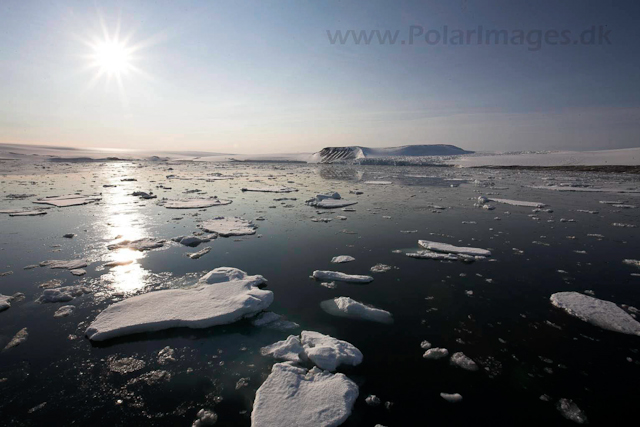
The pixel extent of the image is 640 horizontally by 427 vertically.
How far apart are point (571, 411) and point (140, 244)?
22.0 ft

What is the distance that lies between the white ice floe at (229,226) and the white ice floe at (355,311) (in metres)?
3.72

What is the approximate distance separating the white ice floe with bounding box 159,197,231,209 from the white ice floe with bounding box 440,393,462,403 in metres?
9.22

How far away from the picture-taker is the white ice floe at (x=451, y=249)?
5.68 m

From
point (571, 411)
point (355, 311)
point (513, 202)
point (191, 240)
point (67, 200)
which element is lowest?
point (571, 411)

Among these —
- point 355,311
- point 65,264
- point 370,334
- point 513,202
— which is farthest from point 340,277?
point 513,202

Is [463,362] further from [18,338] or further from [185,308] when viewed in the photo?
[18,338]

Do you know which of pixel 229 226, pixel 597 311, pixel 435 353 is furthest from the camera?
pixel 229 226

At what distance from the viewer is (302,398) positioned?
2402mm

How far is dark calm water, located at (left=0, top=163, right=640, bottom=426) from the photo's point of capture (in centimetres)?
235

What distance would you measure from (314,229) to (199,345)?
4560 mm

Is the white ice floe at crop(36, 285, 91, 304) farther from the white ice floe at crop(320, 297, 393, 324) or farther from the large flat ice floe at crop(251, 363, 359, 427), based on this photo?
the white ice floe at crop(320, 297, 393, 324)

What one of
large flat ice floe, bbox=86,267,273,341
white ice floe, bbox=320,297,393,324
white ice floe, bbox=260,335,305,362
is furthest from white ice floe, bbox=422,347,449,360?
large flat ice floe, bbox=86,267,273,341

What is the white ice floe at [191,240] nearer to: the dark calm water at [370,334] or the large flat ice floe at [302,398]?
the dark calm water at [370,334]

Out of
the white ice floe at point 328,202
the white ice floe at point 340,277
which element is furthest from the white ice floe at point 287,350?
the white ice floe at point 328,202
